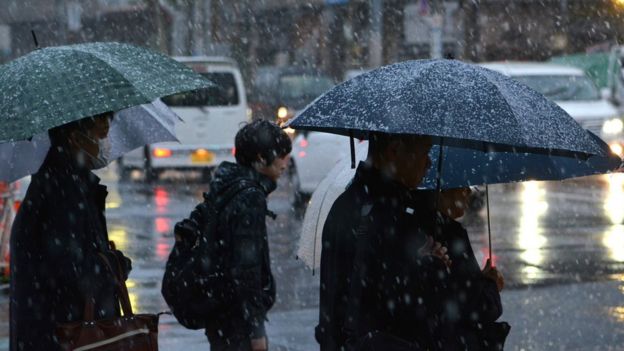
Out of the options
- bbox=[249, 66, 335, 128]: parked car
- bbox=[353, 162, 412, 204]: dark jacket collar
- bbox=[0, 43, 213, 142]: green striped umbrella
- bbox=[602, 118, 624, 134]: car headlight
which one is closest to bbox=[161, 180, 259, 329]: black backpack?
bbox=[0, 43, 213, 142]: green striped umbrella

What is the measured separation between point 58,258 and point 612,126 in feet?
63.3

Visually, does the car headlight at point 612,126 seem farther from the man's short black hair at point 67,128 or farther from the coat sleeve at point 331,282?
the coat sleeve at point 331,282

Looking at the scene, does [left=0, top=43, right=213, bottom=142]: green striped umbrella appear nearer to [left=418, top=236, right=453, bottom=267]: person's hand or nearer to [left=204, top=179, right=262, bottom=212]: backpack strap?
[left=204, top=179, right=262, bottom=212]: backpack strap

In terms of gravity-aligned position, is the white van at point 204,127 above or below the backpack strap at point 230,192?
below

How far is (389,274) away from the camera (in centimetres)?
369

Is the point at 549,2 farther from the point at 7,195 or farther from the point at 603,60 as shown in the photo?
the point at 7,195

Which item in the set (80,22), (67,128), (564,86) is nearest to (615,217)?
(564,86)

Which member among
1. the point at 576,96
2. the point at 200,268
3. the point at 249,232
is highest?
the point at 249,232

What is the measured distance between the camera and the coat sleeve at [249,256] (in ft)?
16.9

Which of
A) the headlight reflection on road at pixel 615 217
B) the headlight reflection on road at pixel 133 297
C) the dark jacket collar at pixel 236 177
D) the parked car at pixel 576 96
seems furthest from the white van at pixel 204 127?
the dark jacket collar at pixel 236 177

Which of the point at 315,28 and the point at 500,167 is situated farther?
the point at 315,28

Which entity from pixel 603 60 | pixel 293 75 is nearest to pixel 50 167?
pixel 293 75

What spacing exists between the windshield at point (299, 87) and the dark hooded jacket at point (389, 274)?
83.4 ft

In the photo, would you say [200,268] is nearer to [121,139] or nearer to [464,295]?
[121,139]
